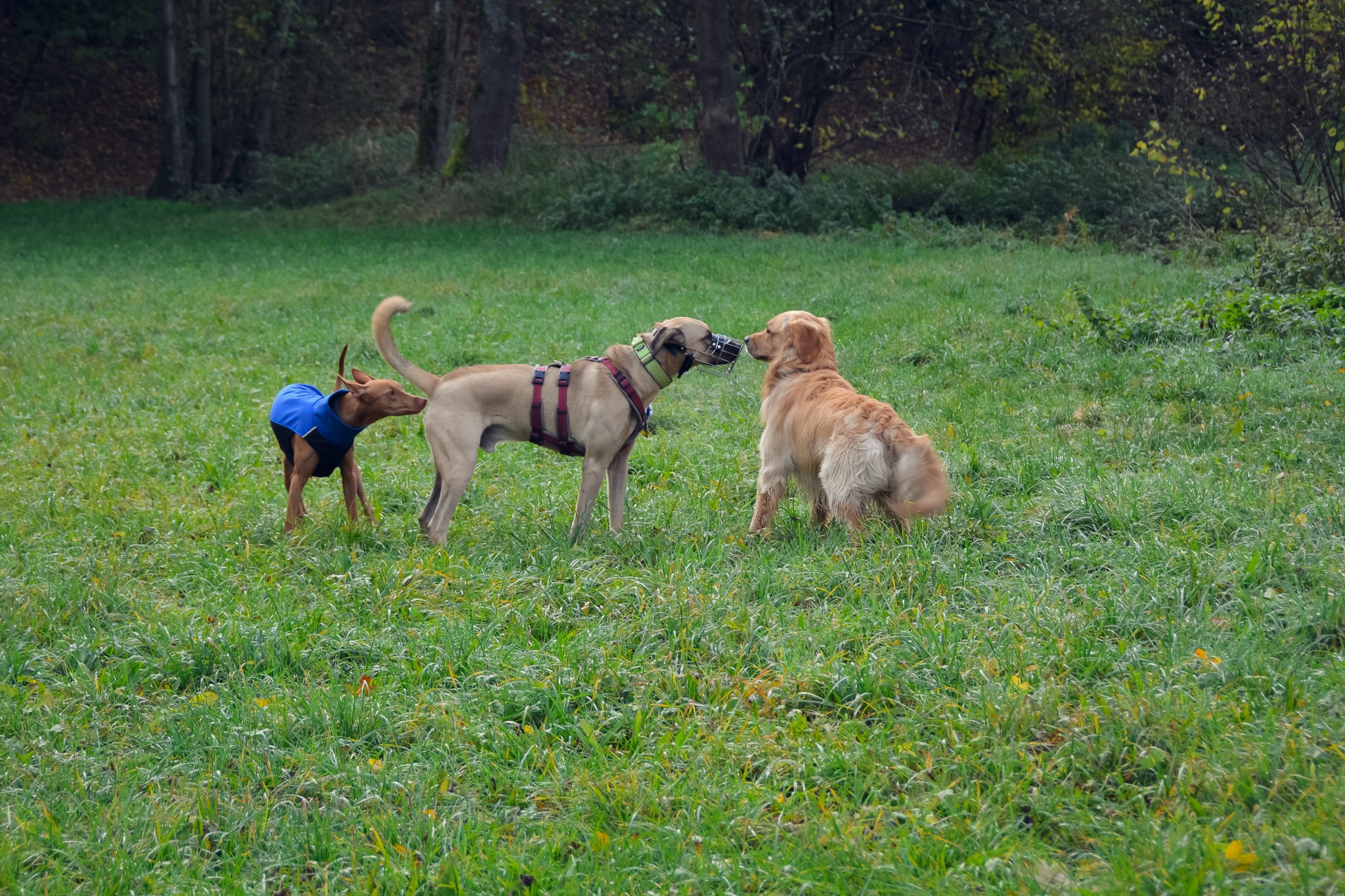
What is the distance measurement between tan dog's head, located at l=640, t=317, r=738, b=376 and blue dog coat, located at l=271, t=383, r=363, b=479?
1.72m

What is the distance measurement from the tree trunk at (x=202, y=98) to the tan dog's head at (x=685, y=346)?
27.9 m

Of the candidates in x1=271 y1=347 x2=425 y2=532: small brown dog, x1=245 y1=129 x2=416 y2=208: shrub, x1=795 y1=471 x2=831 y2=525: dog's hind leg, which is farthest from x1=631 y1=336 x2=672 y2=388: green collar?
x1=245 y1=129 x2=416 y2=208: shrub

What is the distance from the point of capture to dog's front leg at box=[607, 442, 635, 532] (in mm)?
6152

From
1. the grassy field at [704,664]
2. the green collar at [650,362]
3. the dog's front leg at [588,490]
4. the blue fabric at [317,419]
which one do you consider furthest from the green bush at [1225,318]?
the blue fabric at [317,419]

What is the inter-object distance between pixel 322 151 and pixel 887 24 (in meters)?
14.8

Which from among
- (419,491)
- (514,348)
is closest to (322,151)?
(514,348)

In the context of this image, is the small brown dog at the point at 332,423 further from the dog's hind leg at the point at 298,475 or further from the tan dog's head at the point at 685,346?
the tan dog's head at the point at 685,346

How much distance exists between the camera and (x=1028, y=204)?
20.9 metres

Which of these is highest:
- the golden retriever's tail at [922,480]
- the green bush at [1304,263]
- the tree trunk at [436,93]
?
the tree trunk at [436,93]

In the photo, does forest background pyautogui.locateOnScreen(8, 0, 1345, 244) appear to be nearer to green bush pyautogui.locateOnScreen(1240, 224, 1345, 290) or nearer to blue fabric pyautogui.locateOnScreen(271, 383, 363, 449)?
green bush pyautogui.locateOnScreen(1240, 224, 1345, 290)

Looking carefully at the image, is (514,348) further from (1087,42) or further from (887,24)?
(1087,42)

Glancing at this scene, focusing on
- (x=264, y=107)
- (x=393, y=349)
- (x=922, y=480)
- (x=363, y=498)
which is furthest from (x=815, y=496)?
(x=264, y=107)

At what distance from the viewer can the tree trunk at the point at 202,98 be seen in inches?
1137

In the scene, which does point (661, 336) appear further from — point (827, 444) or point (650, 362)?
point (827, 444)
